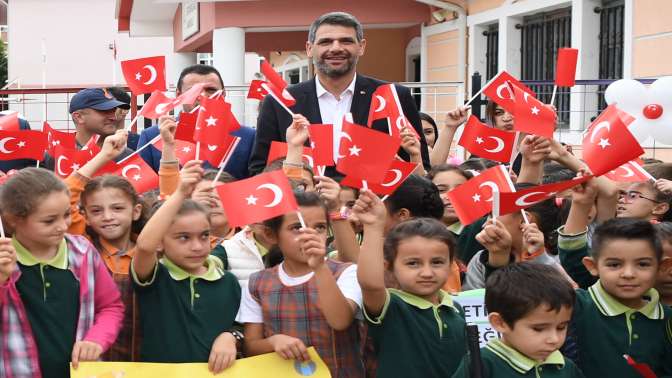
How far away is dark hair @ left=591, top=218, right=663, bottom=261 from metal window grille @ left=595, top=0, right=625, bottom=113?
21.6ft

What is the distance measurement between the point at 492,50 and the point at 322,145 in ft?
28.6

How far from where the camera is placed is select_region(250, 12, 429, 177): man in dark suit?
531 cm

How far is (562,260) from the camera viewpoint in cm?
405

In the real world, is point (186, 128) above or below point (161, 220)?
above

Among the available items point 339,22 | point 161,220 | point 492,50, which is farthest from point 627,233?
point 492,50

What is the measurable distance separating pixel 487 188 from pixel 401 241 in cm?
58

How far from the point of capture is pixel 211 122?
4.54m

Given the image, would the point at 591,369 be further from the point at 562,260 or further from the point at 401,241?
the point at 401,241

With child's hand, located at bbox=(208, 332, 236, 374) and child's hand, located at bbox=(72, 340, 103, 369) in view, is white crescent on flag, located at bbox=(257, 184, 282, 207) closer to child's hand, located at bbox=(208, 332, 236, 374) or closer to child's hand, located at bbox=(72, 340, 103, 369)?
child's hand, located at bbox=(208, 332, 236, 374)

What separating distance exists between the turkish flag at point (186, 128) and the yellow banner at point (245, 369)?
145 centimetres

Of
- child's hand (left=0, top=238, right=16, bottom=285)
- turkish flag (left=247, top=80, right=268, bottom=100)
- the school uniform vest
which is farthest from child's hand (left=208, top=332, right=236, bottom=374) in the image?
turkish flag (left=247, top=80, right=268, bottom=100)

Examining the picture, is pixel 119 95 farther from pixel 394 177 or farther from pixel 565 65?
pixel 394 177

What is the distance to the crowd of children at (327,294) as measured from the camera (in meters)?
3.38

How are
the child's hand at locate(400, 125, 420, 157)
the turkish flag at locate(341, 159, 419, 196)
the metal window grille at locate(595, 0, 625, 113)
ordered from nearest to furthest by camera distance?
the turkish flag at locate(341, 159, 419, 196)
the child's hand at locate(400, 125, 420, 157)
the metal window grille at locate(595, 0, 625, 113)
